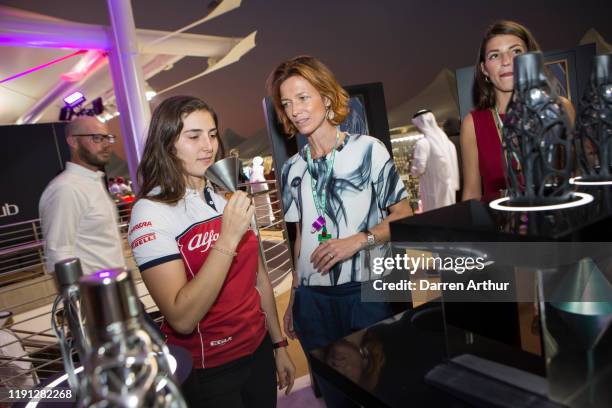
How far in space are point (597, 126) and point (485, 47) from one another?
76cm

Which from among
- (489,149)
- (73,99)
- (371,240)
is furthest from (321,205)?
(73,99)

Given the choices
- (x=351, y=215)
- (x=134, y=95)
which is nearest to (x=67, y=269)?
(x=351, y=215)

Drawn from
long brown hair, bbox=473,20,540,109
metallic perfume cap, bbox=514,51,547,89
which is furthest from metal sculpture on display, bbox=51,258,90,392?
long brown hair, bbox=473,20,540,109

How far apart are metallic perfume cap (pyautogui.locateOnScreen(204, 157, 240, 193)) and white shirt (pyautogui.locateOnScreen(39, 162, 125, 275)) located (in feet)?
5.50

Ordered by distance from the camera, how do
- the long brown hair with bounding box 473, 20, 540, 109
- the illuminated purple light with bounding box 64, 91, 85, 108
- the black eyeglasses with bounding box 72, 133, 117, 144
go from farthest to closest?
the illuminated purple light with bounding box 64, 91, 85, 108 → the black eyeglasses with bounding box 72, 133, 117, 144 → the long brown hair with bounding box 473, 20, 540, 109

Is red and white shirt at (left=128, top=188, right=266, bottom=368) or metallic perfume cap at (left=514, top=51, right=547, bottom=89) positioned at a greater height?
metallic perfume cap at (left=514, top=51, right=547, bottom=89)

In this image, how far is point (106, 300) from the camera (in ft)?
1.24

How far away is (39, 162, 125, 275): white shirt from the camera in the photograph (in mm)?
2541

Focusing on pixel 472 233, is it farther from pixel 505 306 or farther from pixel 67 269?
pixel 67 269

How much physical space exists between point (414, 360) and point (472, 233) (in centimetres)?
33

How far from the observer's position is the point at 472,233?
0.72 m

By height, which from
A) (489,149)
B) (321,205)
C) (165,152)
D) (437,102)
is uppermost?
(437,102)

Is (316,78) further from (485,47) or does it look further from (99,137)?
(99,137)

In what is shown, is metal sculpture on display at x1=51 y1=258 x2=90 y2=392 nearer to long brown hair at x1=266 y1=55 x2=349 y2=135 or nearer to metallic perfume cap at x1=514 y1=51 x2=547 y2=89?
metallic perfume cap at x1=514 y1=51 x2=547 y2=89
